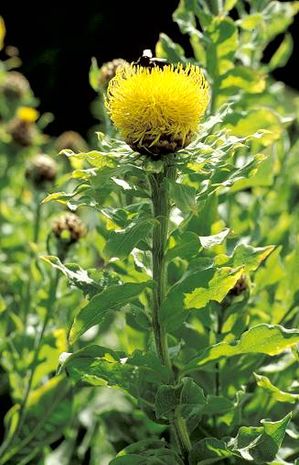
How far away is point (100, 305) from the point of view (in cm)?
112

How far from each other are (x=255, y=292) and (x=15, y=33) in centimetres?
279

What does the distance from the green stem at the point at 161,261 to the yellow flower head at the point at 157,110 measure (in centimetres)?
4

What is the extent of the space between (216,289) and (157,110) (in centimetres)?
25

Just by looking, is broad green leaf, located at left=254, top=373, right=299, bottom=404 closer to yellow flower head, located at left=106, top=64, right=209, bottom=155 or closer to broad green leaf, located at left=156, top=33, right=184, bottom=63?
yellow flower head, located at left=106, top=64, right=209, bottom=155

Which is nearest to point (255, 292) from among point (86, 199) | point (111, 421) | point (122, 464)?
point (111, 421)

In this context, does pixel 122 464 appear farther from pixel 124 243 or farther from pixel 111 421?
pixel 111 421

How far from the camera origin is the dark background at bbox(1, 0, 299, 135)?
400cm

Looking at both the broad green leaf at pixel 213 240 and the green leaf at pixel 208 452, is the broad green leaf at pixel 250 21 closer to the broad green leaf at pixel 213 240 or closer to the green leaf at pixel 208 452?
the broad green leaf at pixel 213 240

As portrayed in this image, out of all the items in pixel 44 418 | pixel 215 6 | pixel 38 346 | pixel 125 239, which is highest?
pixel 215 6

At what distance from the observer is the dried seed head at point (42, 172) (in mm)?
2010

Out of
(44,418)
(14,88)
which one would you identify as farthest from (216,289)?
(14,88)

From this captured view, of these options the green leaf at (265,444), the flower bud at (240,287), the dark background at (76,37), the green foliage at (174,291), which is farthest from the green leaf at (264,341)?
the dark background at (76,37)

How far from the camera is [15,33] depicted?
Answer: 408cm

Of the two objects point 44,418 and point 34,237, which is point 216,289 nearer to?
point 44,418
